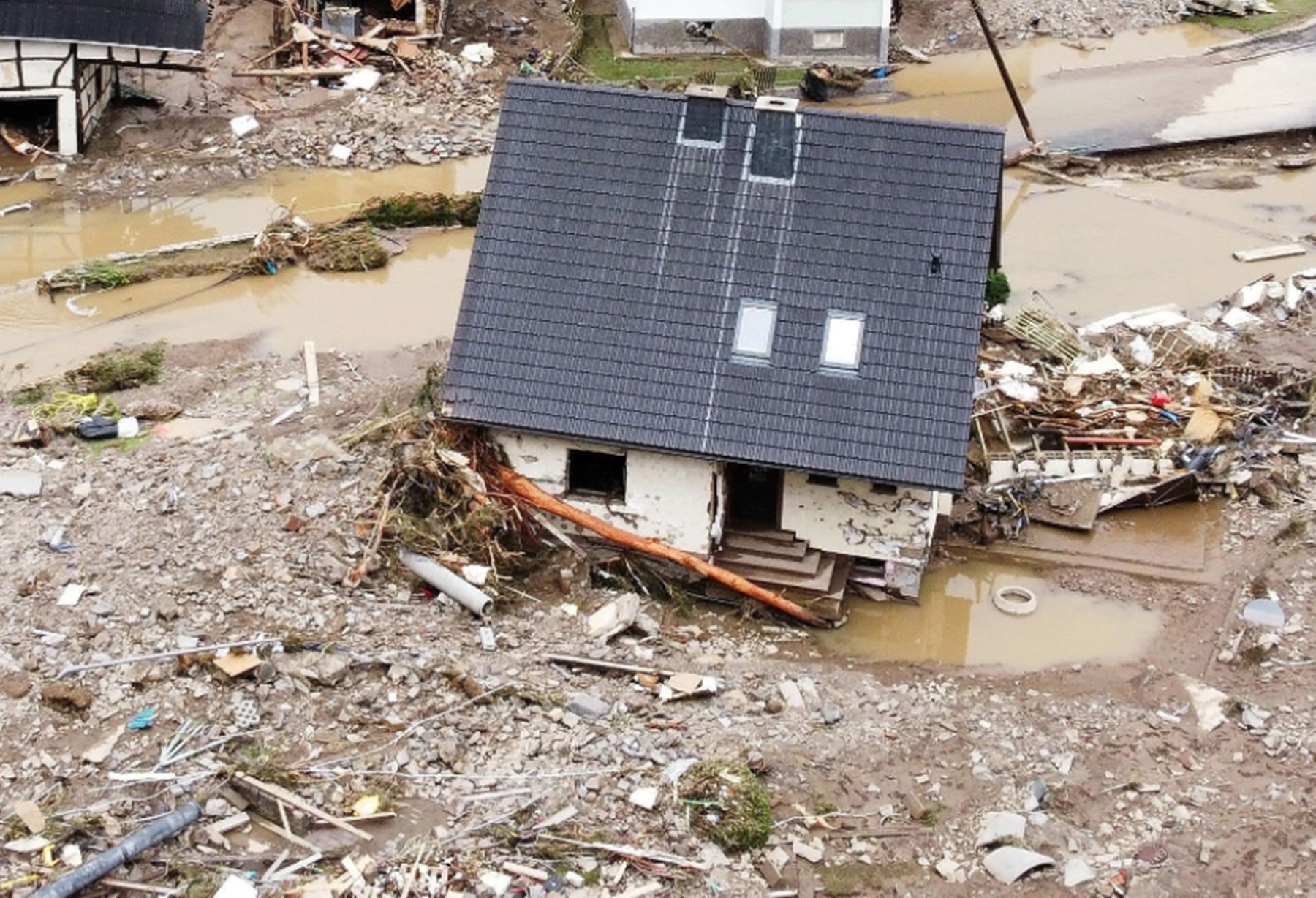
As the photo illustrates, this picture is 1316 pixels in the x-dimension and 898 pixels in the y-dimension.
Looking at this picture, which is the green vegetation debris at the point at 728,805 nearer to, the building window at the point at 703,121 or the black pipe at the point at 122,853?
the black pipe at the point at 122,853

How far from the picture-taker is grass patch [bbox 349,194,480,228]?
27250 mm

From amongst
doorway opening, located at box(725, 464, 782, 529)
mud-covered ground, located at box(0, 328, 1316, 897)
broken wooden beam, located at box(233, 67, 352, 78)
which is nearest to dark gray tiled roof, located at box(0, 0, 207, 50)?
broken wooden beam, located at box(233, 67, 352, 78)

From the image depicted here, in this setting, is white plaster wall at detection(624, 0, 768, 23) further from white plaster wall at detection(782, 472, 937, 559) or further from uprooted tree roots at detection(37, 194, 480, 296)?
white plaster wall at detection(782, 472, 937, 559)

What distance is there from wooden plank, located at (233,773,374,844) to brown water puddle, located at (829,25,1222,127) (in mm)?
21828

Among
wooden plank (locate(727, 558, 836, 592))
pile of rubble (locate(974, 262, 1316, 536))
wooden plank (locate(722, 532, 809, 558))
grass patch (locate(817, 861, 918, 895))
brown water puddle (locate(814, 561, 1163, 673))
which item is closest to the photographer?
grass patch (locate(817, 861, 918, 895))

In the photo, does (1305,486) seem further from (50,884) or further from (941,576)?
(50,884)

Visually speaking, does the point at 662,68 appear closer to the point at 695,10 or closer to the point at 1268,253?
the point at 695,10

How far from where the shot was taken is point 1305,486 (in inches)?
795

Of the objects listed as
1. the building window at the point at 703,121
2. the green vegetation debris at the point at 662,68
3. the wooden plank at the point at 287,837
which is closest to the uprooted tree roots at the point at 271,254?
the green vegetation debris at the point at 662,68

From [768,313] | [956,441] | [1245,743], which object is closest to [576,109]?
[768,313]

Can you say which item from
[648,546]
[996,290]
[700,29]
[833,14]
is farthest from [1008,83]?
[648,546]

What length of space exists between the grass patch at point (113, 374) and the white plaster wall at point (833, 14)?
17.3 meters

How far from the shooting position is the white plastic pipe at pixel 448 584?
54.7ft

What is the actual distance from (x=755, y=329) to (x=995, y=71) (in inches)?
772
